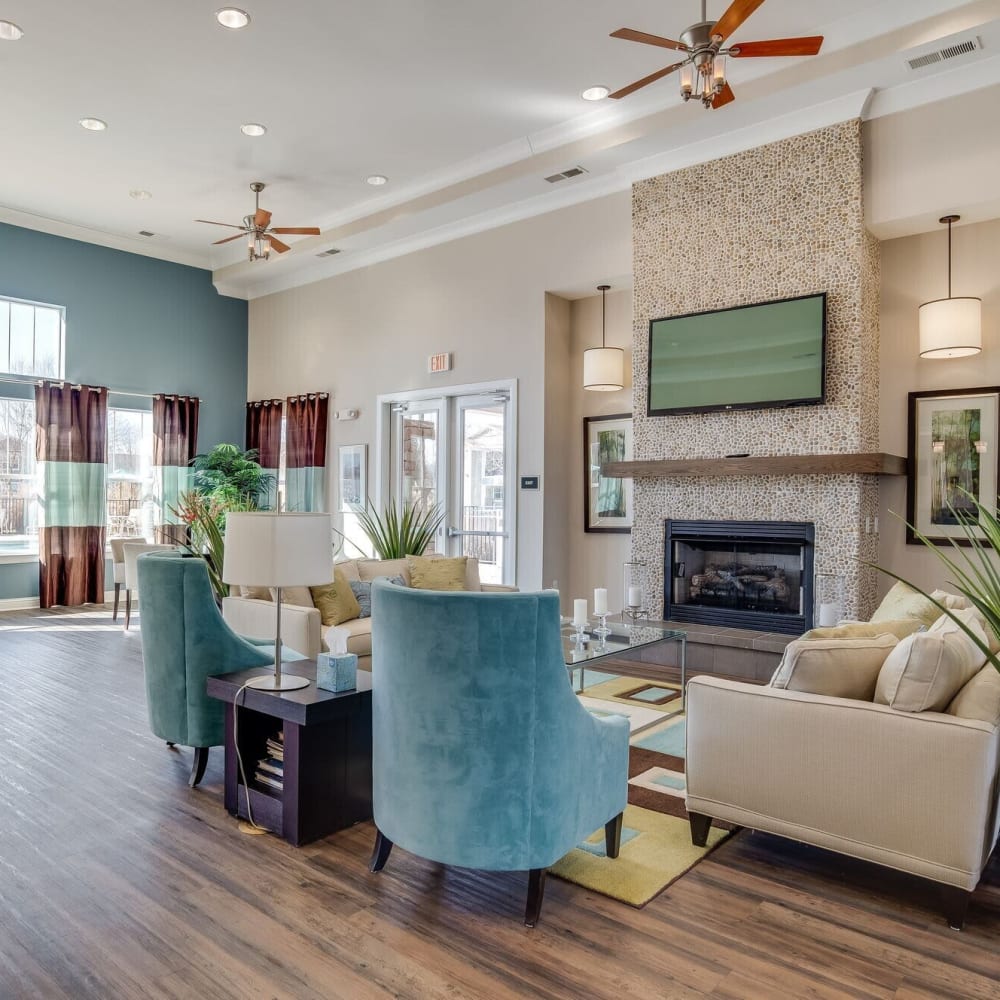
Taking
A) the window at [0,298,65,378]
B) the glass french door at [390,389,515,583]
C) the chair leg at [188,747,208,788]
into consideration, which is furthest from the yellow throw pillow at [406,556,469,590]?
the window at [0,298,65,378]

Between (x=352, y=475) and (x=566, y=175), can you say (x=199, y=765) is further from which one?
(x=352, y=475)

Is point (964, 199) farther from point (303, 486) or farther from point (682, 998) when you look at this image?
point (303, 486)

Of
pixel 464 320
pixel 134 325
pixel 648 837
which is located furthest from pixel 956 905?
pixel 134 325

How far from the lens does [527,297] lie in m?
6.86

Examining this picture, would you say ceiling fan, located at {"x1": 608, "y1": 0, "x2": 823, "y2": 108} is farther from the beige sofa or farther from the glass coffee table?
the beige sofa

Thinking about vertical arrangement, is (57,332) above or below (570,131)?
below

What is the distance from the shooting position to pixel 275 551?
108 inches

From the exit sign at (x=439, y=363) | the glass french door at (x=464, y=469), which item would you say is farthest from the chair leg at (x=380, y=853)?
the exit sign at (x=439, y=363)

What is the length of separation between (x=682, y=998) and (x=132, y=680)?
13.7ft

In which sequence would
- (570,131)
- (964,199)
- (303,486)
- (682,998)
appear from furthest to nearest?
1. (303,486)
2. (570,131)
3. (964,199)
4. (682,998)

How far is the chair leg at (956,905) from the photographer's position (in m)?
2.20

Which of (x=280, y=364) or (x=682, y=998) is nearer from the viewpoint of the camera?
(x=682, y=998)

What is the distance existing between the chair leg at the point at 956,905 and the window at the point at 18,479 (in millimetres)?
8343

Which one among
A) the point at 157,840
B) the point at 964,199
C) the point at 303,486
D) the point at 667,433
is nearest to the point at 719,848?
the point at 157,840
